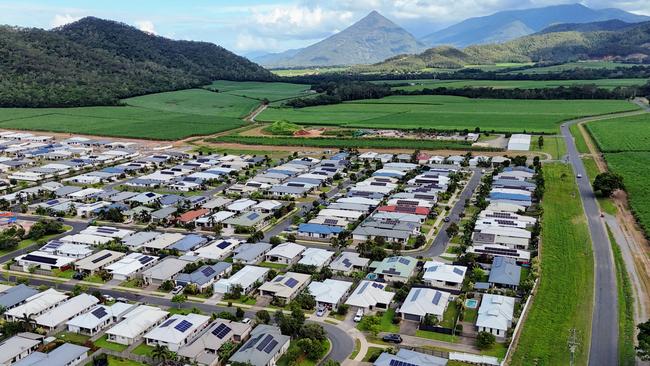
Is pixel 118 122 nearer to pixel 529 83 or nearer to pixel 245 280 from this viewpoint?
pixel 245 280

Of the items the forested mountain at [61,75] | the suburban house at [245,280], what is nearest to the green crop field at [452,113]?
the forested mountain at [61,75]

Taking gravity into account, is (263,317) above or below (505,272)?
above

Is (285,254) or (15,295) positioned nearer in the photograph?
(15,295)

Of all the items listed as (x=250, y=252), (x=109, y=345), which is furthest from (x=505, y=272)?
(x=109, y=345)

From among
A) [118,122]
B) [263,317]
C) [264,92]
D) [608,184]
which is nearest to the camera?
[263,317]

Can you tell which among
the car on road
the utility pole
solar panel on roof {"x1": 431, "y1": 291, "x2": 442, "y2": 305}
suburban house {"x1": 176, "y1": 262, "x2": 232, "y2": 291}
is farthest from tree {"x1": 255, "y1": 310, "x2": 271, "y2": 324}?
the utility pole

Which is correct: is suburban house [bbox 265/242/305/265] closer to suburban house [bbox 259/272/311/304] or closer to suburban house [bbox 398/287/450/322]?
suburban house [bbox 259/272/311/304]

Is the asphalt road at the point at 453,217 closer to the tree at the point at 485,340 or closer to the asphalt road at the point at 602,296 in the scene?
the asphalt road at the point at 602,296
